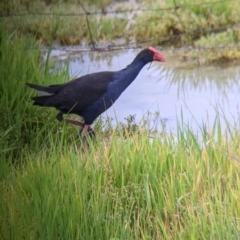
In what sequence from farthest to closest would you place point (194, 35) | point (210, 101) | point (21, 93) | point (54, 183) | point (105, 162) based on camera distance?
point (194, 35)
point (21, 93)
point (210, 101)
point (105, 162)
point (54, 183)

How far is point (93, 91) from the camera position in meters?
2.99

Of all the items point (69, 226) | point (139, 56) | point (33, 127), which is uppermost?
point (139, 56)

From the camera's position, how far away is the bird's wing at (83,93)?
299cm

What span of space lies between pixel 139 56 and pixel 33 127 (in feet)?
1.77

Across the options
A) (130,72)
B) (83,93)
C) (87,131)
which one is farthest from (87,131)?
(130,72)

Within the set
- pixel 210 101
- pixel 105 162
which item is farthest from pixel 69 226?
pixel 210 101

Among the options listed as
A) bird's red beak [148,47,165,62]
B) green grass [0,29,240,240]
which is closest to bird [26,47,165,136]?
bird's red beak [148,47,165,62]

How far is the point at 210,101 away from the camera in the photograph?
300 cm

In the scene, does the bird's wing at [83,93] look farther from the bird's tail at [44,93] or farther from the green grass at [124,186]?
the green grass at [124,186]

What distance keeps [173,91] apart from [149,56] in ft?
0.58

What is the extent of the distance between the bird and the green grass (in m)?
0.11

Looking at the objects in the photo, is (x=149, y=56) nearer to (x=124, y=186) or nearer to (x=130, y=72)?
(x=130, y=72)

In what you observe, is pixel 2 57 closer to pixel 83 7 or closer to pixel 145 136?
pixel 83 7

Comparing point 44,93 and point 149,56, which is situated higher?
point 149,56
